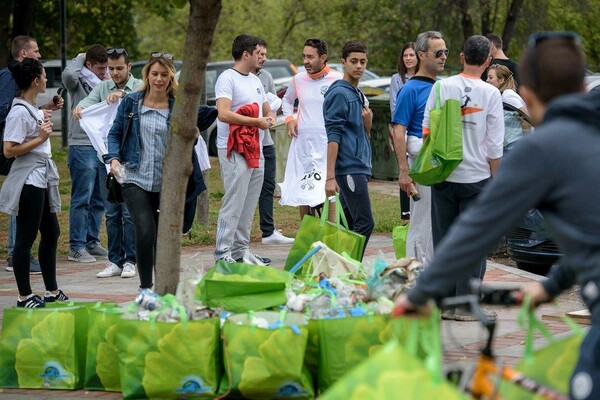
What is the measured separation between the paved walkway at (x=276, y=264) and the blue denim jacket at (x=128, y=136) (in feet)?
2.85

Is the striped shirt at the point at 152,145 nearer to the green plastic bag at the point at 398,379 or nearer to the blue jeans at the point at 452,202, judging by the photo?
the blue jeans at the point at 452,202

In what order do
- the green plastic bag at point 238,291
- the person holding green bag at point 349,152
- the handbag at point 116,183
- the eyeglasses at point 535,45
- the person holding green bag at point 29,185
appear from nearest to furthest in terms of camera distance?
1. the eyeglasses at point 535,45
2. the green plastic bag at point 238,291
3. the handbag at point 116,183
4. the person holding green bag at point 29,185
5. the person holding green bag at point 349,152

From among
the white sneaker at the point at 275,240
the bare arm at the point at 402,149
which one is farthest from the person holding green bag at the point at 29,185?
the white sneaker at the point at 275,240

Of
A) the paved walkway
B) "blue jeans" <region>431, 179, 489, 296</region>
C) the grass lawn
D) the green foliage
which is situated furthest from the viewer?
the green foliage

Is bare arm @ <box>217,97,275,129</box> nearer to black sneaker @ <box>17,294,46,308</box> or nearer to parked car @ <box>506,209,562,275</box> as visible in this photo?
black sneaker @ <box>17,294,46,308</box>

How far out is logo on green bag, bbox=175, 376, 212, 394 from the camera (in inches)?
234

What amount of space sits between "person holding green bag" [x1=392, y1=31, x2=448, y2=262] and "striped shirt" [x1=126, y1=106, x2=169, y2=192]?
68.7 inches

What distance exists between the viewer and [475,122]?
25.6 ft

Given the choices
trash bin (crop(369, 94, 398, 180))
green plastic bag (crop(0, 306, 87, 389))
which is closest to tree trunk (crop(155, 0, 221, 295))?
green plastic bag (crop(0, 306, 87, 389))

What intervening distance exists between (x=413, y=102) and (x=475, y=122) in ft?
3.01

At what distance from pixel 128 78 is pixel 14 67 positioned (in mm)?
2194

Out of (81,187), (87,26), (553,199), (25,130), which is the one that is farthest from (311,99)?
(87,26)

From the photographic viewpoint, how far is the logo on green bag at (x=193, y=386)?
19.5ft

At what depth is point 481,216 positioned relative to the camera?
3455mm
